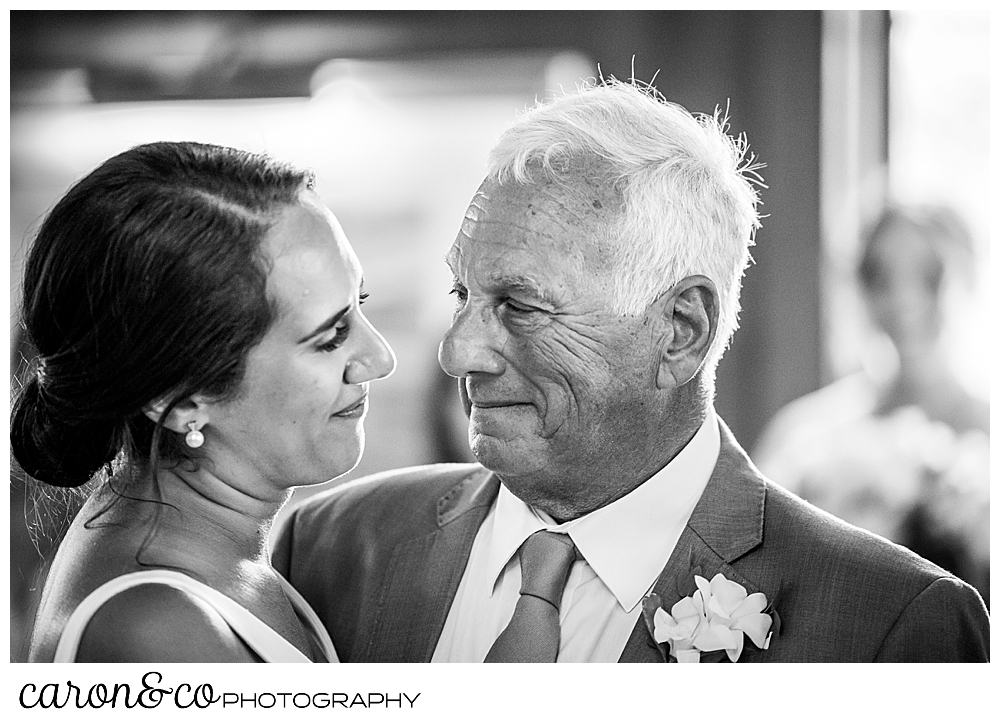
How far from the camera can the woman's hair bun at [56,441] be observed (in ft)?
6.10

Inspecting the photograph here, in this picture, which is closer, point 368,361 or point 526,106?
point 368,361

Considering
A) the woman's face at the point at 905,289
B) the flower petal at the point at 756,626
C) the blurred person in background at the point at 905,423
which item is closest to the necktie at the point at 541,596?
the flower petal at the point at 756,626

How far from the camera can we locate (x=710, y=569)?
1.91 m

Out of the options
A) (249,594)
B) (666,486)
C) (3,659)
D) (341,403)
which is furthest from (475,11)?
(3,659)

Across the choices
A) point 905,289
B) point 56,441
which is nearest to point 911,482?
point 905,289

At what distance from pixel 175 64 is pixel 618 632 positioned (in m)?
1.62

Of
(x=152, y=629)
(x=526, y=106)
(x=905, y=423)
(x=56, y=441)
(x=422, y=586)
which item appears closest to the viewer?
(x=152, y=629)

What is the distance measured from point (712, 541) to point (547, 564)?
308 mm

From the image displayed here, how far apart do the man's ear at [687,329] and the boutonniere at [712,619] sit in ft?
1.23

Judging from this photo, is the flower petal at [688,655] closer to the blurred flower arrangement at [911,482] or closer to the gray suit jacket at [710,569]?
the gray suit jacket at [710,569]

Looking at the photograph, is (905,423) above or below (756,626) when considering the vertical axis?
below

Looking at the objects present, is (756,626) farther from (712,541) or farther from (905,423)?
(905,423)
